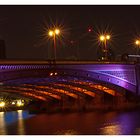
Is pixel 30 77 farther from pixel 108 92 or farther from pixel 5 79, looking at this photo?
pixel 108 92

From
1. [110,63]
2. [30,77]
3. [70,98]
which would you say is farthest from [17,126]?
[70,98]

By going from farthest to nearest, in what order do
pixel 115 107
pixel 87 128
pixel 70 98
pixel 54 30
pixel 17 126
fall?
pixel 70 98, pixel 115 107, pixel 54 30, pixel 17 126, pixel 87 128

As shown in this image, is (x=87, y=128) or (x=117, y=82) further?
(x=117, y=82)

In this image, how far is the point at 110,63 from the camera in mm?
45156

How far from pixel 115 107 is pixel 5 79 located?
15367 millimetres

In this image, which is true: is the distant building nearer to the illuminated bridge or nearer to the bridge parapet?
the illuminated bridge

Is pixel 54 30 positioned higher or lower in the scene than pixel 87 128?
higher

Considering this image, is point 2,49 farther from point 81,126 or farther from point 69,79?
point 81,126

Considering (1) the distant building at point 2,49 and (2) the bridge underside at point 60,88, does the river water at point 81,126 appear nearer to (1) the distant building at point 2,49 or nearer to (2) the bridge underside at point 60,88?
(2) the bridge underside at point 60,88

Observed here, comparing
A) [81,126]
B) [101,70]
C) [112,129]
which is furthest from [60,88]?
[112,129]

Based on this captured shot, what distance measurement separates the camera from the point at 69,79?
44156mm

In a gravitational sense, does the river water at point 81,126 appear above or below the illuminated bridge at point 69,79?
below

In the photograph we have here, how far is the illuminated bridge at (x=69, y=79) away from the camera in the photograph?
122ft

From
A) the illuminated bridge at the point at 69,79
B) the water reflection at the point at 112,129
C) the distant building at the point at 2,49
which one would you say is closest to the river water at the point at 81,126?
the water reflection at the point at 112,129
